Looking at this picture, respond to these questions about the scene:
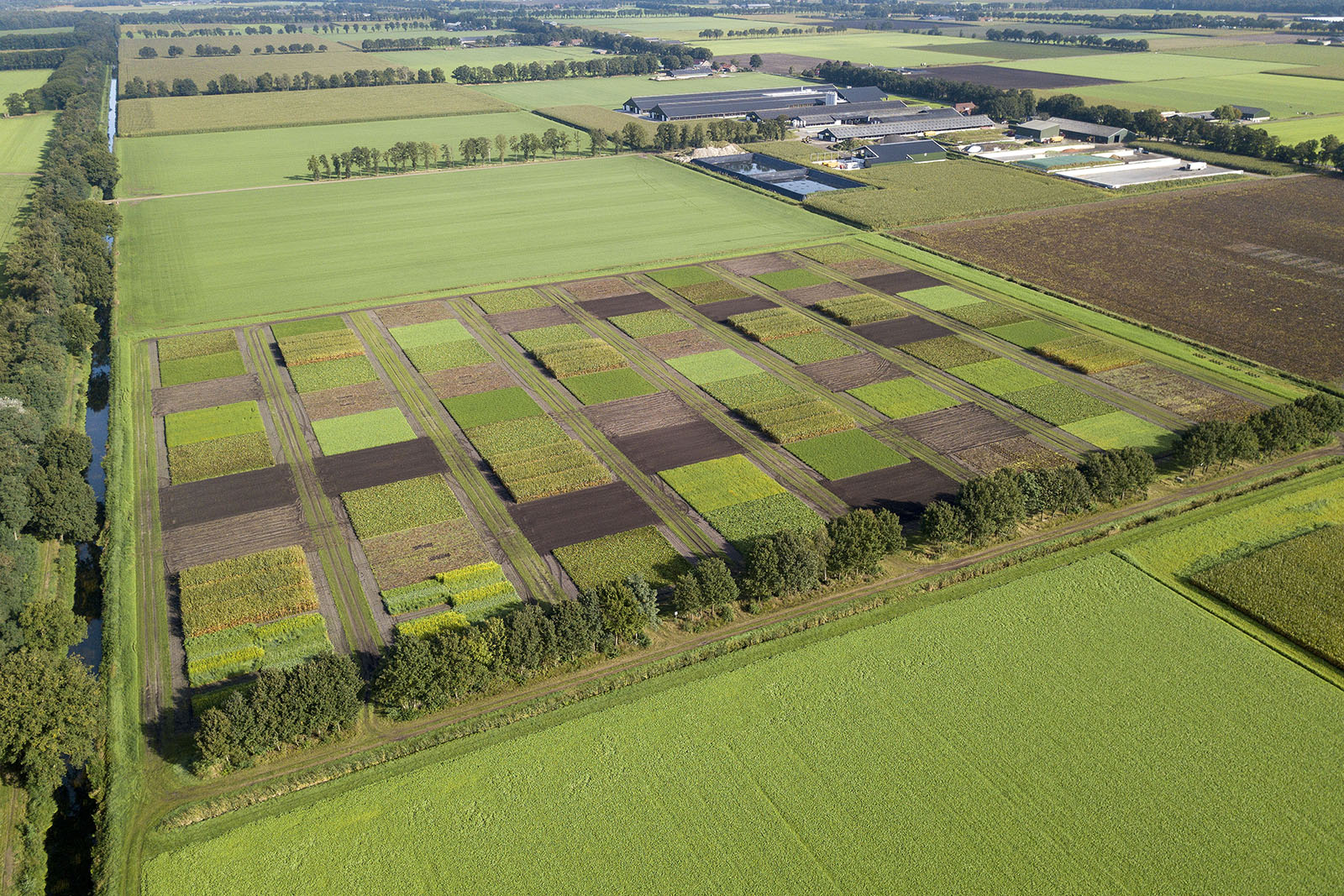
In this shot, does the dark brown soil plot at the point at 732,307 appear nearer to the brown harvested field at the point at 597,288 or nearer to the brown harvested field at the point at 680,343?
the brown harvested field at the point at 680,343

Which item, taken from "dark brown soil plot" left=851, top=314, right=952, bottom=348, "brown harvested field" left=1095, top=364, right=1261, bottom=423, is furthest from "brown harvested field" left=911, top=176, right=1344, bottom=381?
"dark brown soil plot" left=851, top=314, right=952, bottom=348

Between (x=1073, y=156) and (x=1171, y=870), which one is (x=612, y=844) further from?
(x=1073, y=156)

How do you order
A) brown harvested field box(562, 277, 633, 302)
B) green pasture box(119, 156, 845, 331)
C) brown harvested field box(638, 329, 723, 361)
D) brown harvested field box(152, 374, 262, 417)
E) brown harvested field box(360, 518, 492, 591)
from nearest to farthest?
brown harvested field box(360, 518, 492, 591) → brown harvested field box(152, 374, 262, 417) → brown harvested field box(638, 329, 723, 361) → brown harvested field box(562, 277, 633, 302) → green pasture box(119, 156, 845, 331)

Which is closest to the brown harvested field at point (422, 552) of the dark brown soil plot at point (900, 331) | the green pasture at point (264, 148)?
the dark brown soil plot at point (900, 331)

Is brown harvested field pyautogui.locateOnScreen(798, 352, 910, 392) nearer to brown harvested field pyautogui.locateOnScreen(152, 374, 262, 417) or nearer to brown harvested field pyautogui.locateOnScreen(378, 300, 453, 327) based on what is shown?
brown harvested field pyautogui.locateOnScreen(378, 300, 453, 327)

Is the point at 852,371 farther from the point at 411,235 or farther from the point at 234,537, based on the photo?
the point at 411,235

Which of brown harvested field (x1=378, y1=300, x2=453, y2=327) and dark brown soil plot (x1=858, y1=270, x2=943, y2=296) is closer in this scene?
brown harvested field (x1=378, y1=300, x2=453, y2=327)

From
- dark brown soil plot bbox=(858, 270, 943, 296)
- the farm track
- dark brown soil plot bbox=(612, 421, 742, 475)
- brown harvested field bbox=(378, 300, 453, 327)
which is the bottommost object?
the farm track
